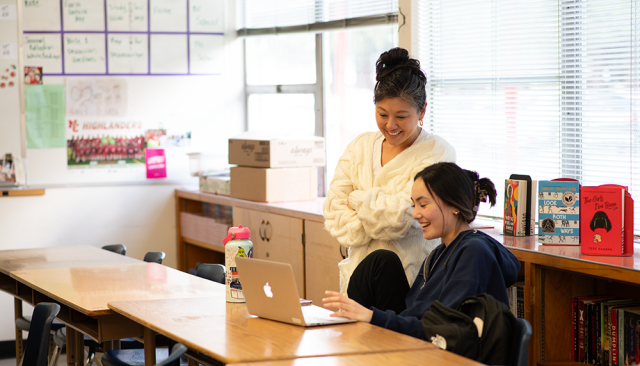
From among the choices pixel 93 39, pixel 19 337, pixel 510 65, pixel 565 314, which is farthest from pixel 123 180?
pixel 565 314

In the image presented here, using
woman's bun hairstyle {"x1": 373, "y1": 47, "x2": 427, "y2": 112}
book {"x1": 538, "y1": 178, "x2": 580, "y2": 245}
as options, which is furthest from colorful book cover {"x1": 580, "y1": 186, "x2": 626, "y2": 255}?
woman's bun hairstyle {"x1": 373, "y1": 47, "x2": 427, "y2": 112}

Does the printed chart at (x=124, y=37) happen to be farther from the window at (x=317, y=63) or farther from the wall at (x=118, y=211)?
the window at (x=317, y=63)

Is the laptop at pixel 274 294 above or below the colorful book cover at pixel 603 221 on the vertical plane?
below

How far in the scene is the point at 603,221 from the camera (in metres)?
2.46

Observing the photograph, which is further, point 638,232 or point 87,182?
point 87,182

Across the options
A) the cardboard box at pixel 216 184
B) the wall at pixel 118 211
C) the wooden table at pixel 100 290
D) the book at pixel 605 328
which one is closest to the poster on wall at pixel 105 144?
the wall at pixel 118 211

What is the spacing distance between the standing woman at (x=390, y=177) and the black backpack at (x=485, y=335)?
1.92ft

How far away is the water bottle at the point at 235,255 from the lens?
7.49ft

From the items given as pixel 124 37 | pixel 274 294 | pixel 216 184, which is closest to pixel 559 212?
pixel 274 294

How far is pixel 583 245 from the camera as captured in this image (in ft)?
8.18

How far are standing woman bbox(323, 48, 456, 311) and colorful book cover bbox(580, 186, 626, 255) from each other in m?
0.53

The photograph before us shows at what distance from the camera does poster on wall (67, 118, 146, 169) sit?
4.74 m

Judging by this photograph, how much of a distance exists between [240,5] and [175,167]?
1306 mm

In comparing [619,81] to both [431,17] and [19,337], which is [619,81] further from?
[19,337]
